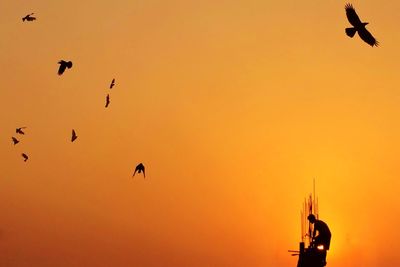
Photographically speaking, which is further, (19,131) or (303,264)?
(19,131)

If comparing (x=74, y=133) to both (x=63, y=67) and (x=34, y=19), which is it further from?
(x=34, y=19)

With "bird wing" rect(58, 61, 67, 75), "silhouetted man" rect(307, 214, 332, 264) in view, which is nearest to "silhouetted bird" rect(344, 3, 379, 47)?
"silhouetted man" rect(307, 214, 332, 264)

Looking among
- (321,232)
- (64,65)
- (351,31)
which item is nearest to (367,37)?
(351,31)

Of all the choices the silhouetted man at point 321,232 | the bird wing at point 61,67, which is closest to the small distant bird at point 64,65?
the bird wing at point 61,67

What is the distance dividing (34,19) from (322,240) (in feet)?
63.3

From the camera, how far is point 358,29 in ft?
75.8

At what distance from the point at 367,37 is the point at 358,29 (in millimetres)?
736

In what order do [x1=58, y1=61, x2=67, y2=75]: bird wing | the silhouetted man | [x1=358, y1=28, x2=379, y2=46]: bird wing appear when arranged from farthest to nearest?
[x1=58, y1=61, x2=67, y2=75]: bird wing, the silhouetted man, [x1=358, y1=28, x2=379, y2=46]: bird wing

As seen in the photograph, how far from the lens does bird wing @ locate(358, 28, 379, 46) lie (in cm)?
2188

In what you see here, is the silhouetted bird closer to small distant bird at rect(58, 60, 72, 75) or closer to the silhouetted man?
the silhouetted man

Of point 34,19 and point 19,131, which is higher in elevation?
point 34,19

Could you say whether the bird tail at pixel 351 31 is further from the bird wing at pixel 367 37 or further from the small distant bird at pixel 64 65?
the small distant bird at pixel 64 65

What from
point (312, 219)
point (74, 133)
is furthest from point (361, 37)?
point (74, 133)

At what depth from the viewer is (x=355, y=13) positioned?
2362 cm
